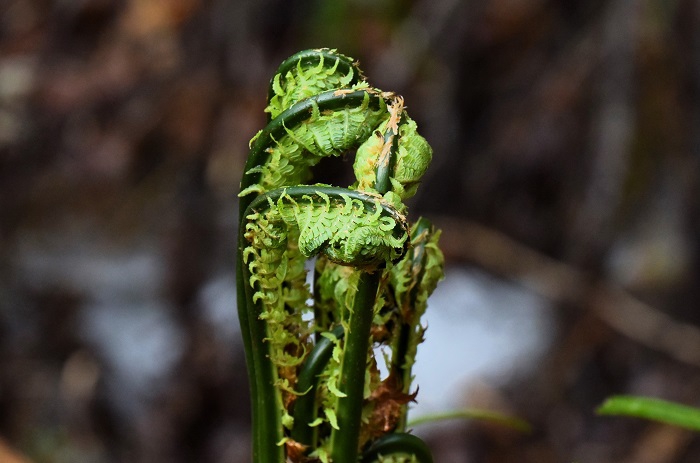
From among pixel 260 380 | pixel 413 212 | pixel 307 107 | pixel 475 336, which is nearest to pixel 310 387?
pixel 260 380

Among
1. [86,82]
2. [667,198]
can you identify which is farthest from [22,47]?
[667,198]

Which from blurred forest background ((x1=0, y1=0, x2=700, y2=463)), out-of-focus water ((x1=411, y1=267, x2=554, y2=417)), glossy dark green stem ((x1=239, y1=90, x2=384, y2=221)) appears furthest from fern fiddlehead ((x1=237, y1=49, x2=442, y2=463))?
out-of-focus water ((x1=411, y1=267, x2=554, y2=417))

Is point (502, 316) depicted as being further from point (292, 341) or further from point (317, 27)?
point (292, 341)

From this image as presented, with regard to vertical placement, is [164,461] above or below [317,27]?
below

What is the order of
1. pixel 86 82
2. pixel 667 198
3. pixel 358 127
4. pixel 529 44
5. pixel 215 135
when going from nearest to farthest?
pixel 358 127
pixel 667 198
pixel 529 44
pixel 215 135
pixel 86 82

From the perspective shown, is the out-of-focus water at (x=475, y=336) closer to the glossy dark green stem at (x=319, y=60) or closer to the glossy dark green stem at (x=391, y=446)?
the glossy dark green stem at (x=391, y=446)

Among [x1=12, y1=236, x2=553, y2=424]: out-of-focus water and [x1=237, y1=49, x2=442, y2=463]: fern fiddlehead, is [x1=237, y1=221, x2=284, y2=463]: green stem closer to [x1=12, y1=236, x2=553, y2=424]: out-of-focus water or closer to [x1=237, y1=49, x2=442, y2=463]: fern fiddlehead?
[x1=237, y1=49, x2=442, y2=463]: fern fiddlehead
